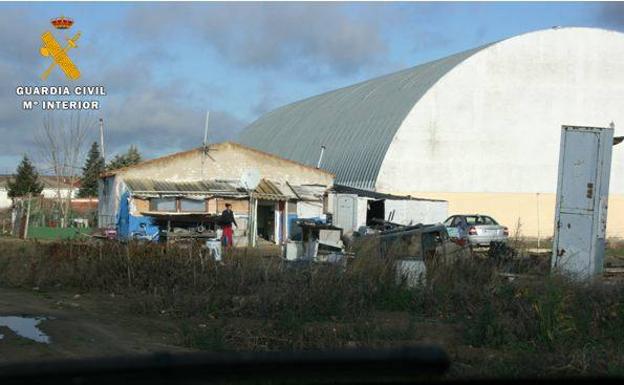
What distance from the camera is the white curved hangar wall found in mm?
40562

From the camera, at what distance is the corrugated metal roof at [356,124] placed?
1609 inches

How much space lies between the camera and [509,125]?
135 feet

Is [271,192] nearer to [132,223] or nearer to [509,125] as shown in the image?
[132,223]

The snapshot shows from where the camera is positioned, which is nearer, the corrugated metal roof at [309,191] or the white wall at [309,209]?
the white wall at [309,209]

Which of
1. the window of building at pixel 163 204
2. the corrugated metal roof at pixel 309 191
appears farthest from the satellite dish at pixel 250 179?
the corrugated metal roof at pixel 309 191

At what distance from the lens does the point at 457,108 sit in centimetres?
4088

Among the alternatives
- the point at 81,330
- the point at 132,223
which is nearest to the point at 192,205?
the point at 132,223

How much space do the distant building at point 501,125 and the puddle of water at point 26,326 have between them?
29912 millimetres

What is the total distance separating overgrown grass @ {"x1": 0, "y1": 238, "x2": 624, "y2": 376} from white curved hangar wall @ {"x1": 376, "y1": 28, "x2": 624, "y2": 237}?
26893mm

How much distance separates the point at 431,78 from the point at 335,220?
14031 millimetres

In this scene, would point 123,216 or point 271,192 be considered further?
point 271,192

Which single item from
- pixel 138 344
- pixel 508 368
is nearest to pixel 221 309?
pixel 138 344

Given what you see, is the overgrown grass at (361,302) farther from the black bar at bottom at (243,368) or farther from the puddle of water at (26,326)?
the black bar at bottom at (243,368)

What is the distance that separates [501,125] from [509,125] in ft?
1.49
